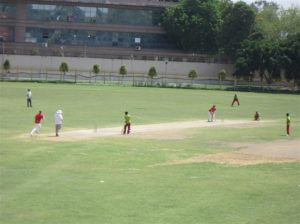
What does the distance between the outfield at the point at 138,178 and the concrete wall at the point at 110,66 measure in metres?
52.2

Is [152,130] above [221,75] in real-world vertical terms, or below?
below

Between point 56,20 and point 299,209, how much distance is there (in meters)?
94.9

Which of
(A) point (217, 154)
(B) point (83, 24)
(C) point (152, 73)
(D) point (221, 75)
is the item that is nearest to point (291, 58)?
(D) point (221, 75)

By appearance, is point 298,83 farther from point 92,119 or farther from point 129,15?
point 92,119

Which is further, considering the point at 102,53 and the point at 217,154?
the point at 102,53

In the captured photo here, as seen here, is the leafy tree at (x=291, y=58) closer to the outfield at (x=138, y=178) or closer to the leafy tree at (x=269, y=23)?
the leafy tree at (x=269, y=23)

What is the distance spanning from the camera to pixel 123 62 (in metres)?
102

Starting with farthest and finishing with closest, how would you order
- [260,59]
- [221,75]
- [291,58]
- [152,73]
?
[221,75] < [152,73] < [260,59] < [291,58]

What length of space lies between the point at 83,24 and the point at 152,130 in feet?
236

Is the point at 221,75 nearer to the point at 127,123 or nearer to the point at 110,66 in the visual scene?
the point at 110,66

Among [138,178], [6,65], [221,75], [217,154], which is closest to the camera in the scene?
[138,178]

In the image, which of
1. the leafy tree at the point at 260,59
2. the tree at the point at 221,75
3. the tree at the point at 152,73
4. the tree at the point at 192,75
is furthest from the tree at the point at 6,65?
the leafy tree at the point at 260,59

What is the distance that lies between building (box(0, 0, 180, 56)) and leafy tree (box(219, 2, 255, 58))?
12.1 meters

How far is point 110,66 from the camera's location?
335 feet
